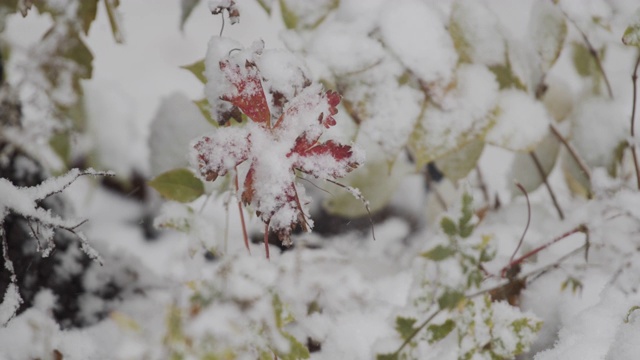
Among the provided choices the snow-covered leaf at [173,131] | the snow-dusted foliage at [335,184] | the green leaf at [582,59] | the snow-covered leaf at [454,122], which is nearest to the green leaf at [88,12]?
the snow-dusted foliage at [335,184]

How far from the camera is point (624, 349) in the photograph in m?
0.46

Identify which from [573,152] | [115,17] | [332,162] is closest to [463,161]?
[573,152]

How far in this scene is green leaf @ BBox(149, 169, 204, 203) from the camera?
564 millimetres

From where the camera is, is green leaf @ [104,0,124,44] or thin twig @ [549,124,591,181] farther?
thin twig @ [549,124,591,181]

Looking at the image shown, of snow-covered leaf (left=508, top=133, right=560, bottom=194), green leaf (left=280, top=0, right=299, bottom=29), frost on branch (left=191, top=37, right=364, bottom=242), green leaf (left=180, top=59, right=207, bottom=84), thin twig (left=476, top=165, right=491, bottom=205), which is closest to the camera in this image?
frost on branch (left=191, top=37, right=364, bottom=242)

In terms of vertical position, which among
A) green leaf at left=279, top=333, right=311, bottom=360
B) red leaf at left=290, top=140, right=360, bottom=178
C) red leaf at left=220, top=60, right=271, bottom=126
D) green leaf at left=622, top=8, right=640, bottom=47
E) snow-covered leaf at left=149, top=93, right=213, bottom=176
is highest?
snow-covered leaf at left=149, top=93, right=213, bottom=176

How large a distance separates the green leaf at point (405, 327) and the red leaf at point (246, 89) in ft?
0.83

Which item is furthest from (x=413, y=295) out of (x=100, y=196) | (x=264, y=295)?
(x=100, y=196)

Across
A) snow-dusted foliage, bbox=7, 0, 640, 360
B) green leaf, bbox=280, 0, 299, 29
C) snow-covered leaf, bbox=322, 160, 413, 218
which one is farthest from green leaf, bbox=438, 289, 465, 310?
green leaf, bbox=280, 0, 299, 29

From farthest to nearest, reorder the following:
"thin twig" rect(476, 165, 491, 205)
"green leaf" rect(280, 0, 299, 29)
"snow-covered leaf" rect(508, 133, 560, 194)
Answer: "thin twig" rect(476, 165, 491, 205) < "snow-covered leaf" rect(508, 133, 560, 194) < "green leaf" rect(280, 0, 299, 29)

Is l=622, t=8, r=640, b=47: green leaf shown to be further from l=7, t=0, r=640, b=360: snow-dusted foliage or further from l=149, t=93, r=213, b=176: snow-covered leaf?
l=149, t=93, r=213, b=176: snow-covered leaf

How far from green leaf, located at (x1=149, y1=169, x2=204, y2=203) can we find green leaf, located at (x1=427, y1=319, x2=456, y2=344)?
26 centimetres

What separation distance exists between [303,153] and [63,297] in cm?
44

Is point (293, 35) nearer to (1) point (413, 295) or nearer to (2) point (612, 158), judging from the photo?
(1) point (413, 295)
